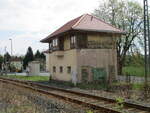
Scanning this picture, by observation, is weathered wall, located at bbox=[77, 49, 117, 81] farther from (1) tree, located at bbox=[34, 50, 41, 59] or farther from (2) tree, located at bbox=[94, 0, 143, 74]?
(1) tree, located at bbox=[34, 50, 41, 59]

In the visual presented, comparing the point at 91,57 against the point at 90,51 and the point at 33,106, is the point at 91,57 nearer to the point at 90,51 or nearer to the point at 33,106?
the point at 90,51

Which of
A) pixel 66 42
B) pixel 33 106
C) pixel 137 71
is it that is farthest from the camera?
pixel 137 71

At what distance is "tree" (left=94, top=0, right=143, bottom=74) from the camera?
4341 cm

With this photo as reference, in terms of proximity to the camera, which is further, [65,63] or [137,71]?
[137,71]

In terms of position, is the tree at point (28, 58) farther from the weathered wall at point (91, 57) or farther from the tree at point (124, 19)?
the weathered wall at point (91, 57)

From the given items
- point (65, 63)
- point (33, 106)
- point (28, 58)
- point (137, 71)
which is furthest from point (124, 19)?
point (28, 58)

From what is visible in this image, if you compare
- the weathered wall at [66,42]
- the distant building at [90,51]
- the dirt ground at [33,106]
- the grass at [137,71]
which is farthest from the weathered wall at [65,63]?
the dirt ground at [33,106]

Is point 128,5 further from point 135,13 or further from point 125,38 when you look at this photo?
point 125,38

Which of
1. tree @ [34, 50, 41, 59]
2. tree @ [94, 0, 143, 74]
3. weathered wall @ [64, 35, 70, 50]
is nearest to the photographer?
weathered wall @ [64, 35, 70, 50]

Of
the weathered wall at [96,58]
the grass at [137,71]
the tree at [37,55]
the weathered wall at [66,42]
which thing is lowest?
→ the grass at [137,71]

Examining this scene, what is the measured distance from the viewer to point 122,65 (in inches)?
1693

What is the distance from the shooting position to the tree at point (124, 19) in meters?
43.4

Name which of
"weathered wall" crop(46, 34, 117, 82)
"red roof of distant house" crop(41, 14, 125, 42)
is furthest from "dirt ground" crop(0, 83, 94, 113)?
"red roof of distant house" crop(41, 14, 125, 42)

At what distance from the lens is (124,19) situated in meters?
44.4
